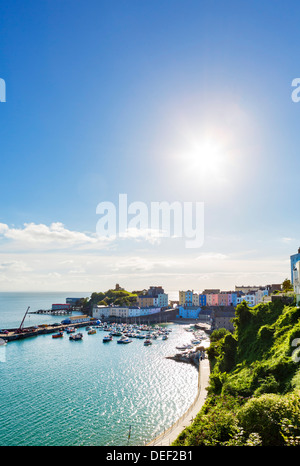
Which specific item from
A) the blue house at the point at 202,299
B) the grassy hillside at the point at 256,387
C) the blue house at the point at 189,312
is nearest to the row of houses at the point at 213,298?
the blue house at the point at 202,299

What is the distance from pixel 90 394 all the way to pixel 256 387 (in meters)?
19.4

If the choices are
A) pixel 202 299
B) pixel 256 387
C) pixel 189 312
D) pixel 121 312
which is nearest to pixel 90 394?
pixel 256 387

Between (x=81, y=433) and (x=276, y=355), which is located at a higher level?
(x=276, y=355)

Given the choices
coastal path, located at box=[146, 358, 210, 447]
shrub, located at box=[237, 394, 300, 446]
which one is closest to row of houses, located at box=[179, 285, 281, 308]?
coastal path, located at box=[146, 358, 210, 447]

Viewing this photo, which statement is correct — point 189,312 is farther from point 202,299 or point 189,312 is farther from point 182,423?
point 182,423

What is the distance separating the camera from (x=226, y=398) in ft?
63.2

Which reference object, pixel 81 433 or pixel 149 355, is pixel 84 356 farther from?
pixel 81 433

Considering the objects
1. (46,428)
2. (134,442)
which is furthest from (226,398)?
(46,428)

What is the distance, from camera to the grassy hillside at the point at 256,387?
39.2 ft

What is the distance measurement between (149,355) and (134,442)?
91.9ft

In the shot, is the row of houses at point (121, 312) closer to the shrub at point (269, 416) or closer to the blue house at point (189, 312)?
the blue house at point (189, 312)

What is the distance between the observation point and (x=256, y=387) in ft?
60.2
